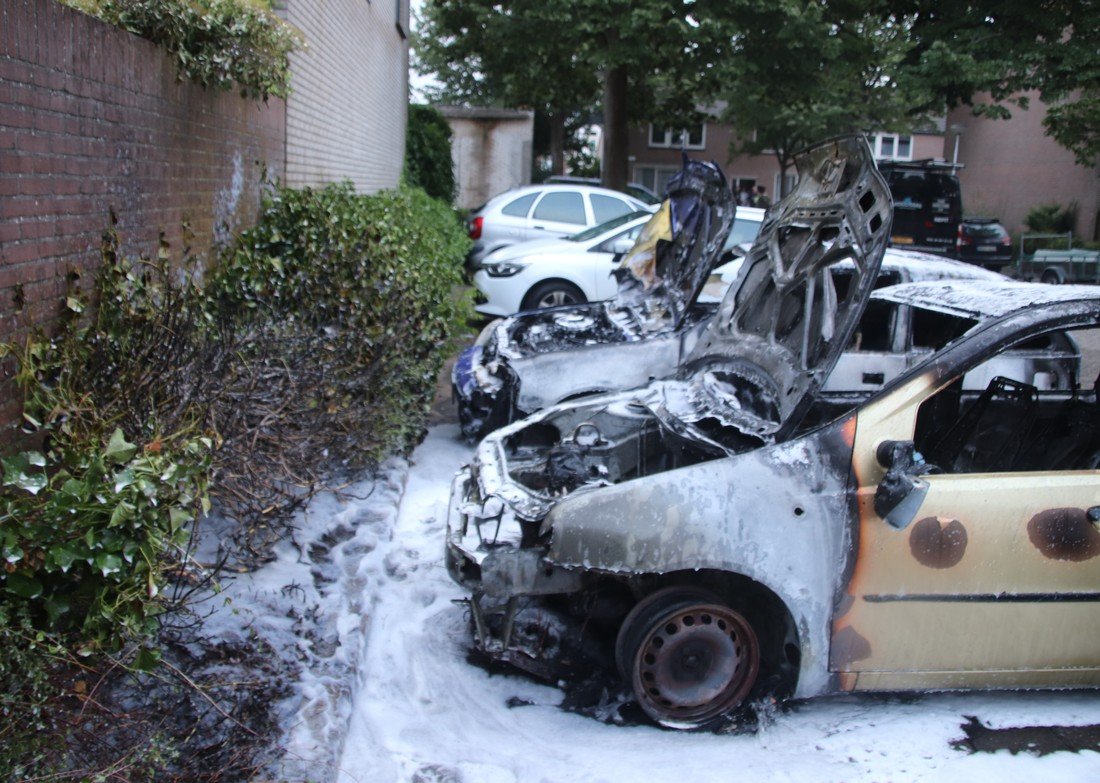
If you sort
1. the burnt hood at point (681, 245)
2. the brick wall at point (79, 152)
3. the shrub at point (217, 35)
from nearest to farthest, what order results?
the brick wall at point (79, 152), the shrub at point (217, 35), the burnt hood at point (681, 245)

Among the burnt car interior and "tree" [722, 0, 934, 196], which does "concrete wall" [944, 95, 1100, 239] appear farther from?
the burnt car interior

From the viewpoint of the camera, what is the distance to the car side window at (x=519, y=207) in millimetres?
14711

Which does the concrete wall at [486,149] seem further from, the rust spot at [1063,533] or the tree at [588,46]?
the rust spot at [1063,533]

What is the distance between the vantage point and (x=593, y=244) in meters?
12.0

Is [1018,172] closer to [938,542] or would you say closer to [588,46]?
[588,46]

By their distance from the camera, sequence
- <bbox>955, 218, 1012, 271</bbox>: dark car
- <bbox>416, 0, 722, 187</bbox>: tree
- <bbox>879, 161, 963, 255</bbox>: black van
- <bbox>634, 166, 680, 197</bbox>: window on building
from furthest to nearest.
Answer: <bbox>634, 166, 680, 197</bbox>: window on building, <bbox>955, 218, 1012, 271</bbox>: dark car, <bbox>879, 161, 963, 255</bbox>: black van, <bbox>416, 0, 722, 187</bbox>: tree

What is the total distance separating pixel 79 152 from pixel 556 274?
794 centimetres

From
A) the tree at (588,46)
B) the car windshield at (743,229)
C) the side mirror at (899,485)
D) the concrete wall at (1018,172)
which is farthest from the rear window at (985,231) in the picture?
the side mirror at (899,485)

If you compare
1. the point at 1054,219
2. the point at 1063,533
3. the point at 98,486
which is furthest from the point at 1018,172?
the point at 98,486

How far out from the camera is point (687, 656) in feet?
12.8

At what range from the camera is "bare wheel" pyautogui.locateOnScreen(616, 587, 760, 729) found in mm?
3871

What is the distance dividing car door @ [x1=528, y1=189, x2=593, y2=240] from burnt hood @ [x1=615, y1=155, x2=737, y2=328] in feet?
20.6

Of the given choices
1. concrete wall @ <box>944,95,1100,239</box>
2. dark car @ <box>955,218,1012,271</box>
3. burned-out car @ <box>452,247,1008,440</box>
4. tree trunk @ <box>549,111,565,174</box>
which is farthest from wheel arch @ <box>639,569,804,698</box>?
tree trunk @ <box>549,111,565,174</box>

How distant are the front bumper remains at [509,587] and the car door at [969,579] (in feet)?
3.78
